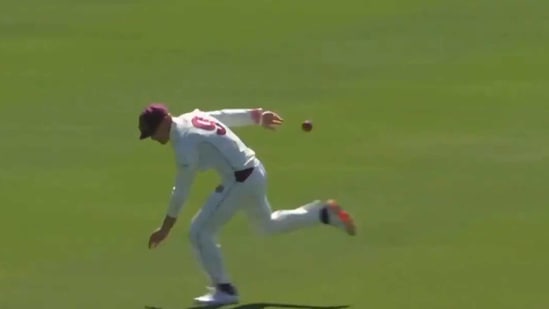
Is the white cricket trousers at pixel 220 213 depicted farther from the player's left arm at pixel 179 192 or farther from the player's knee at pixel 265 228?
the player's left arm at pixel 179 192

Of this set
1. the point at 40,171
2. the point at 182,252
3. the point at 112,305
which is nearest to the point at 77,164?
the point at 40,171

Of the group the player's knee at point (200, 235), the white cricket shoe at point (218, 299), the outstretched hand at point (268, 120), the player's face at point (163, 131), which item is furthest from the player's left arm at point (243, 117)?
the white cricket shoe at point (218, 299)

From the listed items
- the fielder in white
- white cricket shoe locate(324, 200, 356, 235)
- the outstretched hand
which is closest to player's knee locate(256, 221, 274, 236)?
the fielder in white

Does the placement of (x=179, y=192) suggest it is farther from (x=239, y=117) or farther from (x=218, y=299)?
(x=239, y=117)

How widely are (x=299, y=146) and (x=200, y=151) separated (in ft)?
20.5

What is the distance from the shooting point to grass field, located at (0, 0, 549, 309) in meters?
12.5

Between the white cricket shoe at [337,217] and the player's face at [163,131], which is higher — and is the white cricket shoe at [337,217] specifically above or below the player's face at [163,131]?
below

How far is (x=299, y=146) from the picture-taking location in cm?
1770

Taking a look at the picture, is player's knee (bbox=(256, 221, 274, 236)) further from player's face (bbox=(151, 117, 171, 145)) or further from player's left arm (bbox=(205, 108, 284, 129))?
player's face (bbox=(151, 117, 171, 145))

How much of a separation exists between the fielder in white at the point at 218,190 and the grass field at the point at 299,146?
525 mm

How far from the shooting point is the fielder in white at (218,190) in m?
11.3

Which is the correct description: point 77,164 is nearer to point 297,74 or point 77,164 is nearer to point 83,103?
point 83,103

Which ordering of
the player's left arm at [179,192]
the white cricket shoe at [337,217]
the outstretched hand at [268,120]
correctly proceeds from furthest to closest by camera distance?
the outstretched hand at [268,120] → the white cricket shoe at [337,217] → the player's left arm at [179,192]

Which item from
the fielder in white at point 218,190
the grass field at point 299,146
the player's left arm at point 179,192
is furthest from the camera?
the grass field at point 299,146
